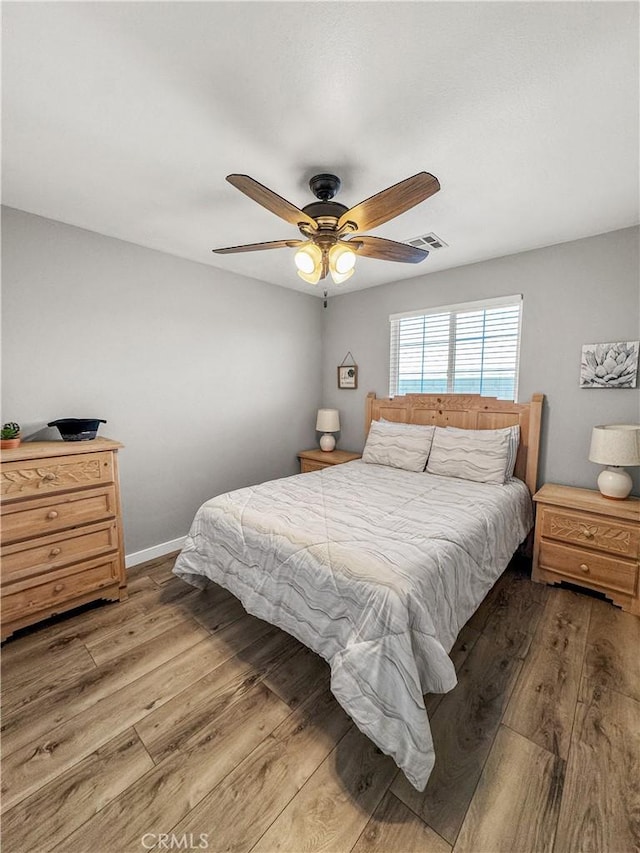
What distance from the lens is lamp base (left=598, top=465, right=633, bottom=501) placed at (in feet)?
7.67

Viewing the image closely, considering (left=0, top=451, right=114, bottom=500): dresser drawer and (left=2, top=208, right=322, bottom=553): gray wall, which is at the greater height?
(left=2, top=208, right=322, bottom=553): gray wall

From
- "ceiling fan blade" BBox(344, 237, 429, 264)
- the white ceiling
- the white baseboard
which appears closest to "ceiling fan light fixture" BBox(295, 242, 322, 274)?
"ceiling fan blade" BBox(344, 237, 429, 264)

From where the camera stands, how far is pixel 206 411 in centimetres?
326

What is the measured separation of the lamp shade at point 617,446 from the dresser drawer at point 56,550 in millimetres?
3316

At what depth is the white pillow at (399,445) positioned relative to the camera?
312 centimetres

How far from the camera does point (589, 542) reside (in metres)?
2.33

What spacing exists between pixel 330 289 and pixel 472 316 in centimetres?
161

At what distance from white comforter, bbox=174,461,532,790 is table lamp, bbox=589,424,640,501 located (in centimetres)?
53

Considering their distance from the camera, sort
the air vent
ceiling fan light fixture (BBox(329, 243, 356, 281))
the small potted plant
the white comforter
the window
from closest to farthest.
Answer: the white comforter, ceiling fan light fixture (BBox(329, 243, 356, 281)), the small potted plant, the air vent, the window

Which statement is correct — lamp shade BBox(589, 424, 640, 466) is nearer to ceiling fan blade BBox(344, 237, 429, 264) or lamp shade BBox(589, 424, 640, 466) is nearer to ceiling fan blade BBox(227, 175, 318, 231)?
ceiling fan blade BBox(344, 237, 429, 264)

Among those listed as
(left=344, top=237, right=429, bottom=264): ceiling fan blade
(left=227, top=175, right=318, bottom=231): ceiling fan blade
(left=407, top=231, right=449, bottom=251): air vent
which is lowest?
(left=344, top=237, right=429, bottom=264): ceiling fan blade

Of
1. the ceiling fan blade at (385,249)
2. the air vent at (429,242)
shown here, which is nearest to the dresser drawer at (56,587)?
the ceiling fan blade at (385,249)

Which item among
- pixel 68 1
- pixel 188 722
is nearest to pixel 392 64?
pixel 68 1

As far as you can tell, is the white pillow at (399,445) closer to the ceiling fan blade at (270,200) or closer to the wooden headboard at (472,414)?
the wooden headboard at (472,414)
